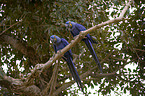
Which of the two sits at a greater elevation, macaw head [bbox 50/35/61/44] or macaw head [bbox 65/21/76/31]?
macaw head [bbox 65/21/76/31]

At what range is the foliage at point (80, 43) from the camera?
541cm

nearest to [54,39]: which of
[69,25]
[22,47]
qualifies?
[69,25]

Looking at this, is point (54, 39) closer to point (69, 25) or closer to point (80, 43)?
point (69, 25)

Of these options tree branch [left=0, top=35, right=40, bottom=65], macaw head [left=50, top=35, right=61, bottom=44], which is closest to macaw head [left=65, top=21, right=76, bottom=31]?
macaw head [left=50, top=35, right=61, bottom=44]

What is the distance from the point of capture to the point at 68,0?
4957 millimetres

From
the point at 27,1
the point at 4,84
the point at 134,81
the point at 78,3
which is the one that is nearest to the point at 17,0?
the point at 27,1

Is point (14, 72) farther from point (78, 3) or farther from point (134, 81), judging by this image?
point (134, 81)

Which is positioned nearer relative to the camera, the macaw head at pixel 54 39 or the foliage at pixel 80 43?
the macaw head at pixel 54 39

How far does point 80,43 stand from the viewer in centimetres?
570

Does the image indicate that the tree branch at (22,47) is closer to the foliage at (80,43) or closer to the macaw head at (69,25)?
the foliage at (80,43)

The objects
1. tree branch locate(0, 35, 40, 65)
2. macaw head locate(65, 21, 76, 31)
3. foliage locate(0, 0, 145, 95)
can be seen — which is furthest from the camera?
tree branch locate(0, 35, 40, 65)

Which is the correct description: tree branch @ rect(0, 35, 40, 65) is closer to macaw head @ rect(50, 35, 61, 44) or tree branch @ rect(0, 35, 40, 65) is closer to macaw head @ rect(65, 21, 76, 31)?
macaw head @ rect(50, 35, 61, 44)

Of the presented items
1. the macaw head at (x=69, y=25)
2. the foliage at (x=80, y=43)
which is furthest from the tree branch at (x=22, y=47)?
the macaw head at (x=69, y=25)

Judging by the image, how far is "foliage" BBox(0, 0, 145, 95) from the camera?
5414 mm
